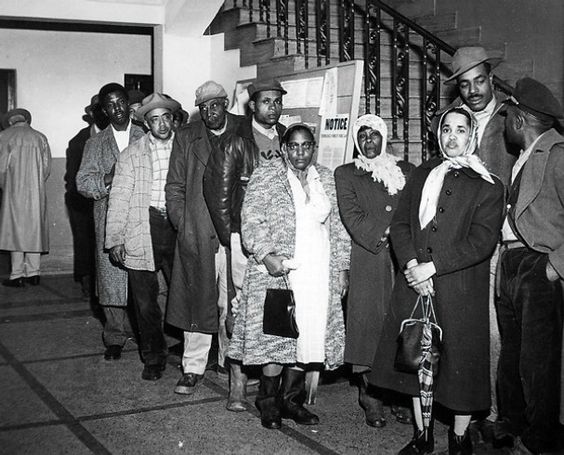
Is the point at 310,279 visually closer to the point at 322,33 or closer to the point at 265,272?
the point at 265,272

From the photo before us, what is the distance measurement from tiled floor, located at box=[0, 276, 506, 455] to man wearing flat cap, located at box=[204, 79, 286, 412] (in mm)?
381

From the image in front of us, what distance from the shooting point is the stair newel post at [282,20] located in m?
7.23

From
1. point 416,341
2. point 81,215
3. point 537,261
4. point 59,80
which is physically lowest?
point 416,341

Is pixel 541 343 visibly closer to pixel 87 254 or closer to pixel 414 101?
pixel 414 101

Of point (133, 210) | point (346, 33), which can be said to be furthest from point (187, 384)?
point (346, 33)

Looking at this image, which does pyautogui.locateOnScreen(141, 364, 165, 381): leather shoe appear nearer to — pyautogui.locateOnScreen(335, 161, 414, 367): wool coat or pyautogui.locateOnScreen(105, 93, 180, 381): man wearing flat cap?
pyautogui.locateOnScreen(105, 93, 180, 381): man wearing flat cap

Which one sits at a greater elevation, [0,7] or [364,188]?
[0,7]

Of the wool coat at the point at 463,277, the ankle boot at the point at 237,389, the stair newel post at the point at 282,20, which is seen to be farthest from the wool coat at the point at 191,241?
the stair newel post at the point at 282,20

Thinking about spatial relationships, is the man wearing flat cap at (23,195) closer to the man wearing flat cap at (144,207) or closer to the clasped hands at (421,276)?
the man wearing flat cap at (144,207)

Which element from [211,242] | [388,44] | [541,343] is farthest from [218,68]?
[541,343]

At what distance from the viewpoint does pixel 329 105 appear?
5641mm

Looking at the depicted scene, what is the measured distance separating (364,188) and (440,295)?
866 mm

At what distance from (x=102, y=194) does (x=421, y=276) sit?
113 inches

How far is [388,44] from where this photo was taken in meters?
8.30
